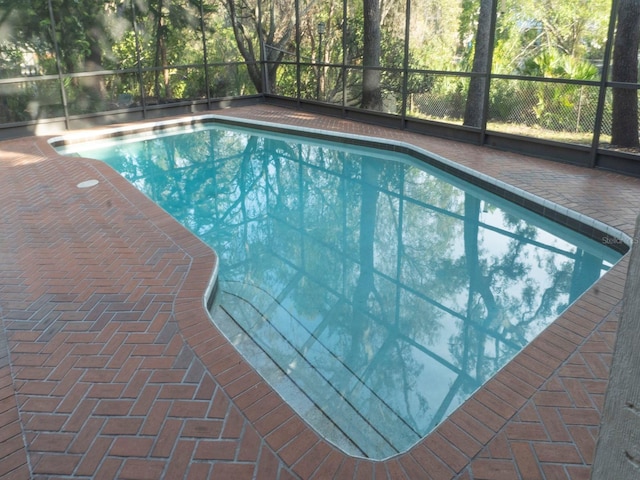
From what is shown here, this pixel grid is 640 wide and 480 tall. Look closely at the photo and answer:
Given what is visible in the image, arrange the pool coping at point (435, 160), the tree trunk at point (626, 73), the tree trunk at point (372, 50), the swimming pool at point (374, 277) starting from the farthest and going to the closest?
the tree trunk at point (372, 50) → the tree trunk at point (626, 73) → the pool coping at point (435, 160) → the swimming pool at point (374, 277)

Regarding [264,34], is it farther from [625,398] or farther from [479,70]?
[625,398]

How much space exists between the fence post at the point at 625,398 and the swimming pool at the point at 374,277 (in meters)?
1.82

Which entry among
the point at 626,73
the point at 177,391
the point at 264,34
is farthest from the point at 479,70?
the point at 177,391

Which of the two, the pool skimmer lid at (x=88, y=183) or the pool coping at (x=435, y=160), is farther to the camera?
the pool skimmer lid at (x=88, y=183)

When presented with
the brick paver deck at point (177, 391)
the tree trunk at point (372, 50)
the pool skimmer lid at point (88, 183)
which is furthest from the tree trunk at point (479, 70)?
the pool skimmer lid at point (88, 183)

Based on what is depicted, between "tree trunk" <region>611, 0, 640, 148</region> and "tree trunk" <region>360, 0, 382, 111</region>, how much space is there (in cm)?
432

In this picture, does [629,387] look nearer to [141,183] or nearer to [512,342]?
[512,342]

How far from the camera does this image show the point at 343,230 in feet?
18.5

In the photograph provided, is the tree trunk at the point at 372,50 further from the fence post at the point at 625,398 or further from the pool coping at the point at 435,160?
the fence post at the point at 625,398

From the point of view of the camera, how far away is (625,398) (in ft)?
2.93

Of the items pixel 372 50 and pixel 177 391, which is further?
pixel 372 50

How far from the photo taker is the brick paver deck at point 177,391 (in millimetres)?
2164

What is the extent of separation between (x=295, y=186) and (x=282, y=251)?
219cm

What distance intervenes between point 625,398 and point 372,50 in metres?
9.75
